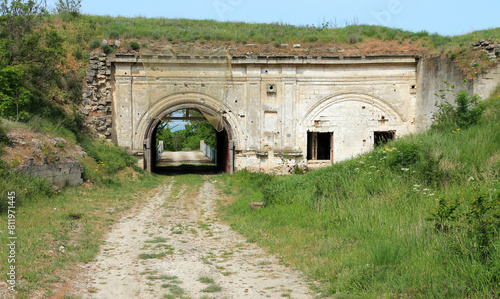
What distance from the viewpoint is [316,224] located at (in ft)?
23.9

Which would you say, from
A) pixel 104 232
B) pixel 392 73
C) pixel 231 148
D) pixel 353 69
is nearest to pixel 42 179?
pixel 104 232

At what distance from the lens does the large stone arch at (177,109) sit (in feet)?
52.6

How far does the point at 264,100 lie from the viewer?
16438 millimetres

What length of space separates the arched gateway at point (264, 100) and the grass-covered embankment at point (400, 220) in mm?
5680

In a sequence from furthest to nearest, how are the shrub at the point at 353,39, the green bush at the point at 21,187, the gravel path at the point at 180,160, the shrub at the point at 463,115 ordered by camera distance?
the gravel path at the point at 180,160, the shrub at the point at 353,39, the shrub at the point at 463,115, the green bush at the point at 21,187

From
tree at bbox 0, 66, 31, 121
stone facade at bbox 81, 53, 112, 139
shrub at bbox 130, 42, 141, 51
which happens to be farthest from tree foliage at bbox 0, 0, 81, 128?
shrub at bbox 130, 42, 141, 51

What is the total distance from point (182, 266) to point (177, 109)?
1121 centimetres

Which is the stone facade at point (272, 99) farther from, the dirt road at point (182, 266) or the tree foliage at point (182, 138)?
the tree foliage at point (182, 138)

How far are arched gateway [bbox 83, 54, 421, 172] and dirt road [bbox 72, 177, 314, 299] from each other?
300 inches

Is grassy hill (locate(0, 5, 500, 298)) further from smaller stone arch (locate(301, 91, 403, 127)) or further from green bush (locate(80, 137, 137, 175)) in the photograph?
smaller stone arch (locate(301, 91, 403, 127))

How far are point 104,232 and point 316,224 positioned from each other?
3.91m

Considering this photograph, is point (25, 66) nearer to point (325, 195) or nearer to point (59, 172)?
point (59, 172)

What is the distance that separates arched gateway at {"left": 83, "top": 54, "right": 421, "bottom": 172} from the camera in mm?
15977

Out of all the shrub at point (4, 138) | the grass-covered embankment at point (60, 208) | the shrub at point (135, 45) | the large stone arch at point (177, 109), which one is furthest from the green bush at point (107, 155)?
the shrub at point (135, 45)
